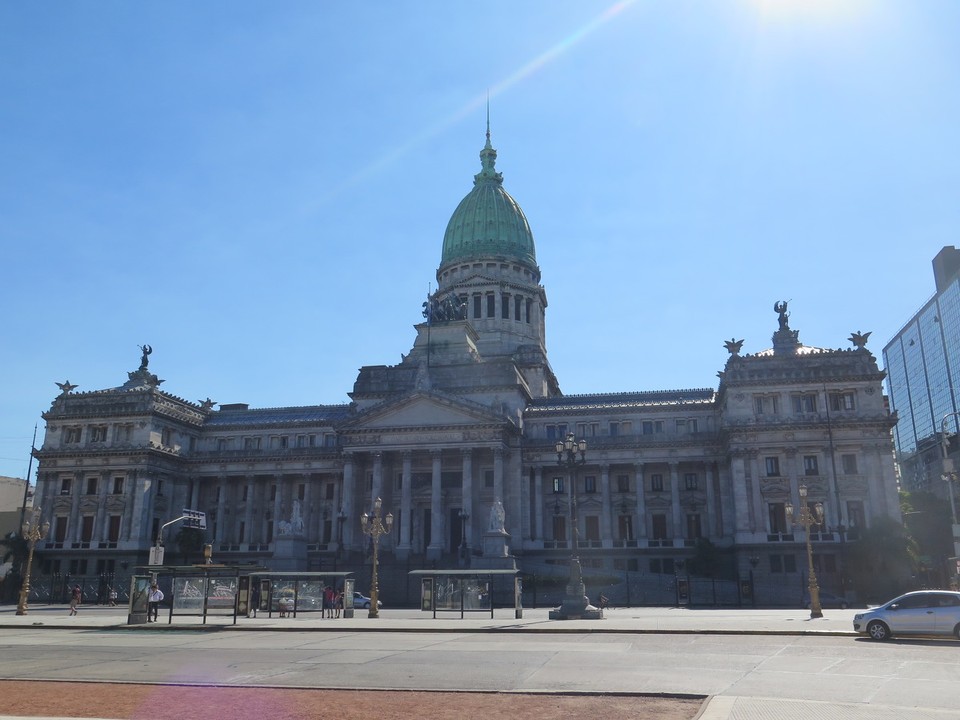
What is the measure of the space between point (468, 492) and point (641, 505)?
16771 mm

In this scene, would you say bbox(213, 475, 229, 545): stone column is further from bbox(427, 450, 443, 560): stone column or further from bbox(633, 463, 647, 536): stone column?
bbox(633, 463, 647, 536): stone column

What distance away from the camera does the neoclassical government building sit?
225ft

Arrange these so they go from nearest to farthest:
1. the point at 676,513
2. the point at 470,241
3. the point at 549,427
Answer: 1. the point at 676,513
2. the point at 549,427
3. the point at 470,241

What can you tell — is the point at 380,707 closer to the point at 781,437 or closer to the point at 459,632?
the point at 459,632

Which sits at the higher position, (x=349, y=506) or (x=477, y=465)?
(x=477, y=465)

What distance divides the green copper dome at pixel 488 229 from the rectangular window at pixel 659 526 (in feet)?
135

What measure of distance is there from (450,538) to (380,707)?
63041 mm

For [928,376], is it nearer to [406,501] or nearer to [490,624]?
[406,501]

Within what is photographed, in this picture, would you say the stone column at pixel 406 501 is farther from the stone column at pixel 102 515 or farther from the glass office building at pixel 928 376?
the glass office building at pixel 928 376

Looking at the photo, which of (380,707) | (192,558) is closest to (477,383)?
(192,558)

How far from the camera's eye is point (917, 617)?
27016 millimetres

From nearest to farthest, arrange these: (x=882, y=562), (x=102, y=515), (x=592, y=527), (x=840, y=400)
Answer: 1. (x=882, y=562)
2. (x=840, y=400)
3. (x=592, y=527)
4. (x=102, y=515)

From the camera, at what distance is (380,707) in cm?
1492

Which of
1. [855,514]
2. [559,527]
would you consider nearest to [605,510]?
[559,527]
